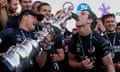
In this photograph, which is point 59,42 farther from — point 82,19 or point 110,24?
point 110,24

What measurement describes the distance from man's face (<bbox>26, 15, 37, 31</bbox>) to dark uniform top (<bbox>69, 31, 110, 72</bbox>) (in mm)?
596

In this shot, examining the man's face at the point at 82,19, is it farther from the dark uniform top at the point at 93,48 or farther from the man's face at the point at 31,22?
the man's face at the point at 31,22

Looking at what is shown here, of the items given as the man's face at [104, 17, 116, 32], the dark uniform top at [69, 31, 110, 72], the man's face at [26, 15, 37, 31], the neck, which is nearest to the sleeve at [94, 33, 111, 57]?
the dark uniform top at [69, 31, 110, 72]

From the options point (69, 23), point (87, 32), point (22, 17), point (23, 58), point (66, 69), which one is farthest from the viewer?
point (69, 23)

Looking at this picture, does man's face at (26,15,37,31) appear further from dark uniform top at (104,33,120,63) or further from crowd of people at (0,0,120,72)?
dark uniform top at (104,33,120,63)

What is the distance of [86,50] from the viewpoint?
4398 mm

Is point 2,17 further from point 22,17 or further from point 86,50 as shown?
point 86,50

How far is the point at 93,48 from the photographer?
172 inches

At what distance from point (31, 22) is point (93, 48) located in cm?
75

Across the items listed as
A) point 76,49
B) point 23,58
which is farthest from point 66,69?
point 23,58

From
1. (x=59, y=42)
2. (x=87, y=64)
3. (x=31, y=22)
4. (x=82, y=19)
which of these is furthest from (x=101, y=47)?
(x=31, y=22)

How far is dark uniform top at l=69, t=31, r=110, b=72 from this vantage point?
4395 mm

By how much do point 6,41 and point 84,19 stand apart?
100cm

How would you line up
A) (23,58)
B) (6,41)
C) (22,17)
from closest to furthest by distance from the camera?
1. (23,58)
2. (6,41)
3. (22,17)
